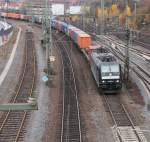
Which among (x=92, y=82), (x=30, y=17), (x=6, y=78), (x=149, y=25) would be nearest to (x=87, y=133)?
(x=92, y=82)

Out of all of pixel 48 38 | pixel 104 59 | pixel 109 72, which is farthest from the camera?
pixel 48 38

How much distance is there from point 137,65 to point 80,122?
91.0 ft

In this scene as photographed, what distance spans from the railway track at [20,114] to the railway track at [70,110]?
299cm

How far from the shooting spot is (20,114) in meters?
36.1

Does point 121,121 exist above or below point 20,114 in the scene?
below

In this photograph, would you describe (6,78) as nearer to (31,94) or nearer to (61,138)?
(31,94)

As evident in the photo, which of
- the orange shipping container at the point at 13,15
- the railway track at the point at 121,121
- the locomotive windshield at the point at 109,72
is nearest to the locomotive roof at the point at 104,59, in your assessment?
the locomotive windshield at the point at 109,72

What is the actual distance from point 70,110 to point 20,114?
13.9ft

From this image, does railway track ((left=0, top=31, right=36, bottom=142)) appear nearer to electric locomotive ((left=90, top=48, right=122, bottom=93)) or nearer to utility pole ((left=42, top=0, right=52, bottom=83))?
utility pole ((left=42, top=0, right=52, bottom=83))

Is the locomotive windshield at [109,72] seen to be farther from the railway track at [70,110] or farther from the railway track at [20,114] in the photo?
the railway track at [20,114]

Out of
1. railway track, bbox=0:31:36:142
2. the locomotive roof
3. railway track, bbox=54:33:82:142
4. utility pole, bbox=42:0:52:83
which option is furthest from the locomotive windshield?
utility pole, bbox=42:0:52:83

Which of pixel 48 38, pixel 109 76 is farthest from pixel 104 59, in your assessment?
pixel 48 38

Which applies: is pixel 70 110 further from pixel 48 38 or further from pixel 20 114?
pixel 48 38

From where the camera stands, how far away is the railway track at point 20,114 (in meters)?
31.1
